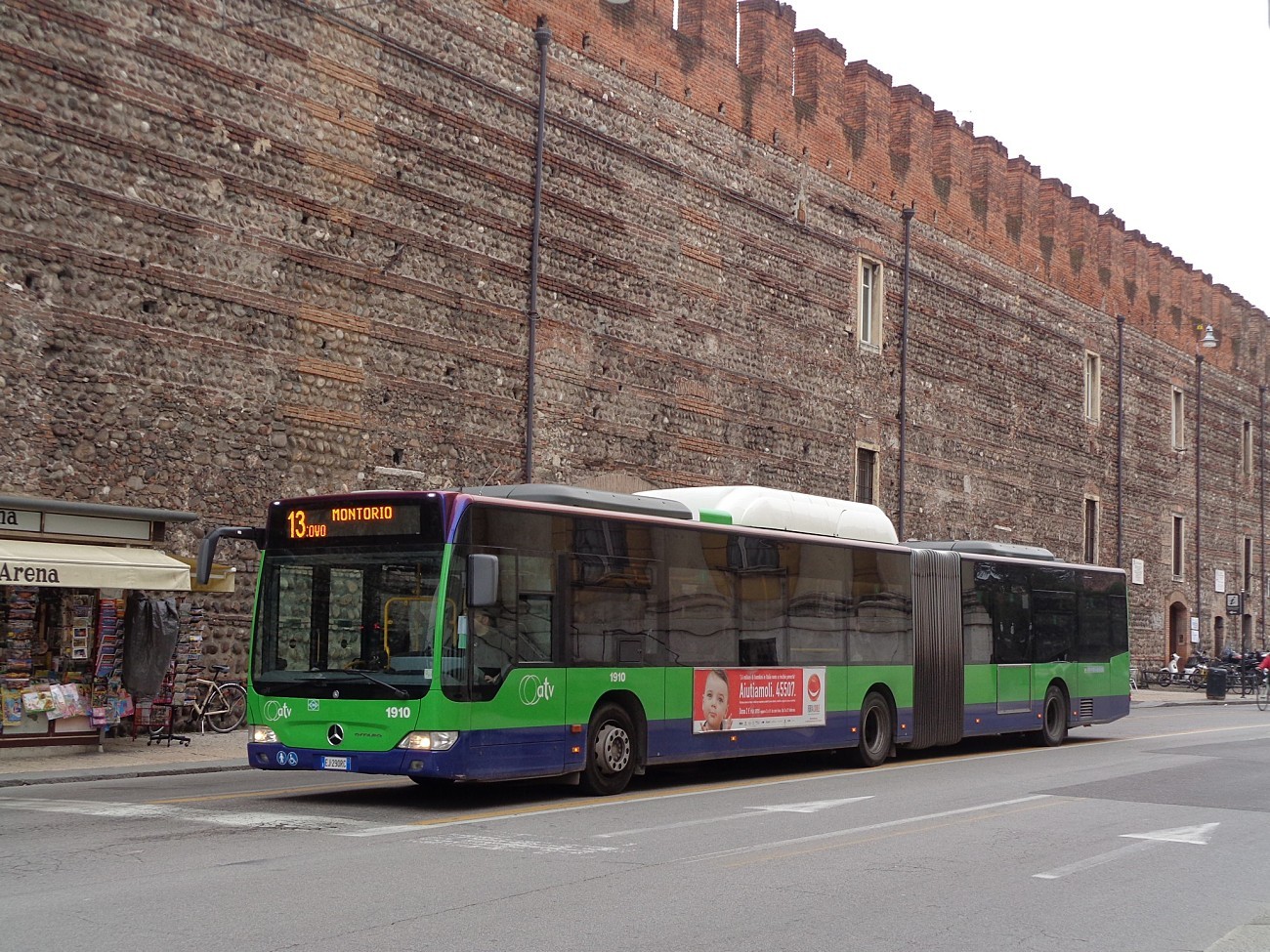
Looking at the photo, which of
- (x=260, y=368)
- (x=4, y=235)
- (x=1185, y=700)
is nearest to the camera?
(x=4, y=235)

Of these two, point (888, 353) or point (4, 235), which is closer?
point (4, 235)

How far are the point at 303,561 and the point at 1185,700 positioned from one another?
31661mm

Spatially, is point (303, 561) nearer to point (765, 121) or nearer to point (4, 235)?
point (4, 235)

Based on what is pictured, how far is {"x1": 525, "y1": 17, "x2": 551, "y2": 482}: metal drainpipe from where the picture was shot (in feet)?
76.1

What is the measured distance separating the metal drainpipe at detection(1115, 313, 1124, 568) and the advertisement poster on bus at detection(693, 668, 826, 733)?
1194 inches

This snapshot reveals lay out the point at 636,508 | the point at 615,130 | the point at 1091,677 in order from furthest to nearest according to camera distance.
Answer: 1. the point at 615,130
2. the point at 1091,677
3. the point at 636,508

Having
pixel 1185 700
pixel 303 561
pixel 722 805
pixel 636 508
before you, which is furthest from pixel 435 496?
Result: pixel 1185 700

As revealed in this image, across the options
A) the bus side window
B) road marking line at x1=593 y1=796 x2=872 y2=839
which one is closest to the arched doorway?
road marking line at x1=593 y1=796 x2=872 y2=839

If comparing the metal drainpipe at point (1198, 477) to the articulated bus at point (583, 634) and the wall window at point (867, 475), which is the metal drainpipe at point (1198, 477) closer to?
the wall window at point (867, 475)

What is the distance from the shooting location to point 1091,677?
23.1 meters

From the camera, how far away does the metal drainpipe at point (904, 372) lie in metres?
33.7

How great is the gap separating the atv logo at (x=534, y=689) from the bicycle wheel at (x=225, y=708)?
24.4 ft

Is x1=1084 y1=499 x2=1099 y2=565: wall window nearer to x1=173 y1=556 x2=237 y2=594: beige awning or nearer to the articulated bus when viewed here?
the articulated bus

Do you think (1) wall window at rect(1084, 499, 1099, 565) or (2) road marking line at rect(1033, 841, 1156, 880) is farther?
(1) wall window at rect(1084, 499, 1099, 565)
